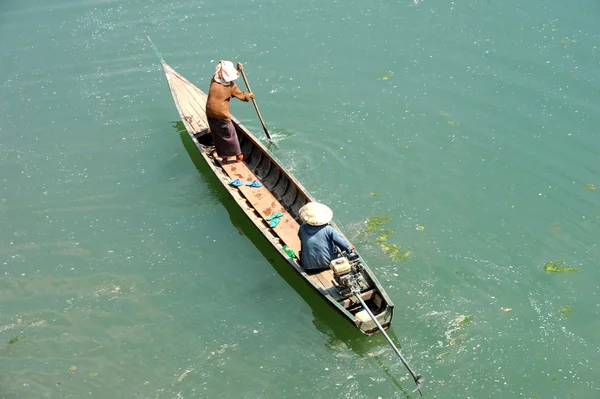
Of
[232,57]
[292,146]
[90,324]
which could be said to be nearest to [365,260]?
[292,146]

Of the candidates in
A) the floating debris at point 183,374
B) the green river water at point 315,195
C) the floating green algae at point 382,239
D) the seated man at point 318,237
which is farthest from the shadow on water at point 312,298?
the floating debris at point 183,374

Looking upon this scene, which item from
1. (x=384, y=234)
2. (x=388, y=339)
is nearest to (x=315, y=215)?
(x=388, y=339)

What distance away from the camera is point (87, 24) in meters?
15.7

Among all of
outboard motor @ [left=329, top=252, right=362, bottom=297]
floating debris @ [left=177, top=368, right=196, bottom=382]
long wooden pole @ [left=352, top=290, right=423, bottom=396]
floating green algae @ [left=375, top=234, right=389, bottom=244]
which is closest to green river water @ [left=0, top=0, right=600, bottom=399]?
floating debris @ [left=177, top=368, right=196, bottom=382]

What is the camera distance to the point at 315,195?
1061cm

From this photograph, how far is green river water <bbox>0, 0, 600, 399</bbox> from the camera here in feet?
27.4

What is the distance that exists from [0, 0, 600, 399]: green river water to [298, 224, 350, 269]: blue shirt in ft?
2.98

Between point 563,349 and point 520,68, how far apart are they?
6.48 metres

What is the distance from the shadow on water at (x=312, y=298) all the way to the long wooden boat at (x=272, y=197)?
328mm

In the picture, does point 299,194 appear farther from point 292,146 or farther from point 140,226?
point 140,226

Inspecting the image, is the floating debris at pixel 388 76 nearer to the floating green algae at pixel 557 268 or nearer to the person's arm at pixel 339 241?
the floating green algae at pixel 557 268

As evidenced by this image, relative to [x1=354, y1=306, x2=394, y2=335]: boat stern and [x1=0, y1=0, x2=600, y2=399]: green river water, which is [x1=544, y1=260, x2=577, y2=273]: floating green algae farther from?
[x1=354, y1=306, x2=394, y2=335]: boat stern

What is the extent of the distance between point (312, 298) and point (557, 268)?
356 centimetres

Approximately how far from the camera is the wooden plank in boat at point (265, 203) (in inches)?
379
